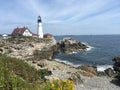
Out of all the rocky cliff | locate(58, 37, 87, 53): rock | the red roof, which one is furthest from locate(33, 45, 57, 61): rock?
the red roof

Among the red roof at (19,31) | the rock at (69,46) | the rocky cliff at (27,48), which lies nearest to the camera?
the rocky cliff at (27,48)

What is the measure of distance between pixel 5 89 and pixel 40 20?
80544 mm

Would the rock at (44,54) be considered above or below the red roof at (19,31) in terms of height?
below

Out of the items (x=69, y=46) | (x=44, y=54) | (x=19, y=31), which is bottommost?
(x=44, y=54)

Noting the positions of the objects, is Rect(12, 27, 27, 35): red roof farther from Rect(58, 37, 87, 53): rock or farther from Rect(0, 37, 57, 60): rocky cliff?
Rect(0, 37, 57, 60): rocky cliff

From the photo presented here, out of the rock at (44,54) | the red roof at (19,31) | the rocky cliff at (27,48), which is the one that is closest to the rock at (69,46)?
the rocky cliff at (27,48)

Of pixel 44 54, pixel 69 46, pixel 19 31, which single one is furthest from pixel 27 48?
pixel 19 31

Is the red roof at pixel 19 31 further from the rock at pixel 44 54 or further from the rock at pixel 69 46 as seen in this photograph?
the rock at pixel 44 54

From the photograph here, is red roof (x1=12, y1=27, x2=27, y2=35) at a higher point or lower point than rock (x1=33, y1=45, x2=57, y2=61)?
higher

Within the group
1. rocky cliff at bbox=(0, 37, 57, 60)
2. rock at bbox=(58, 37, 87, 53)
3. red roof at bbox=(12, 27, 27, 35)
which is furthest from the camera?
red roof at bbox=(12, 27, 27, 35)

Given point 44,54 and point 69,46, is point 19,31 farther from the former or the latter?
point 44,54

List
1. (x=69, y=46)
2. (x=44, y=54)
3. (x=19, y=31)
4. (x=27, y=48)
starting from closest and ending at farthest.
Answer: (x=44, y=54) → (x=27, y=48) → (x=69, y=46) → (x=19, y=31)

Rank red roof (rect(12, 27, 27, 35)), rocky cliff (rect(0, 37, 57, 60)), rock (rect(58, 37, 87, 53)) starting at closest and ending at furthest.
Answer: rocky cliff (rect(0, 37, 57, 60)), rock (rect(58, 37, 87, 53)), red roof (rect(12, 27, 27, 35))

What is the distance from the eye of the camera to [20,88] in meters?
10.0
